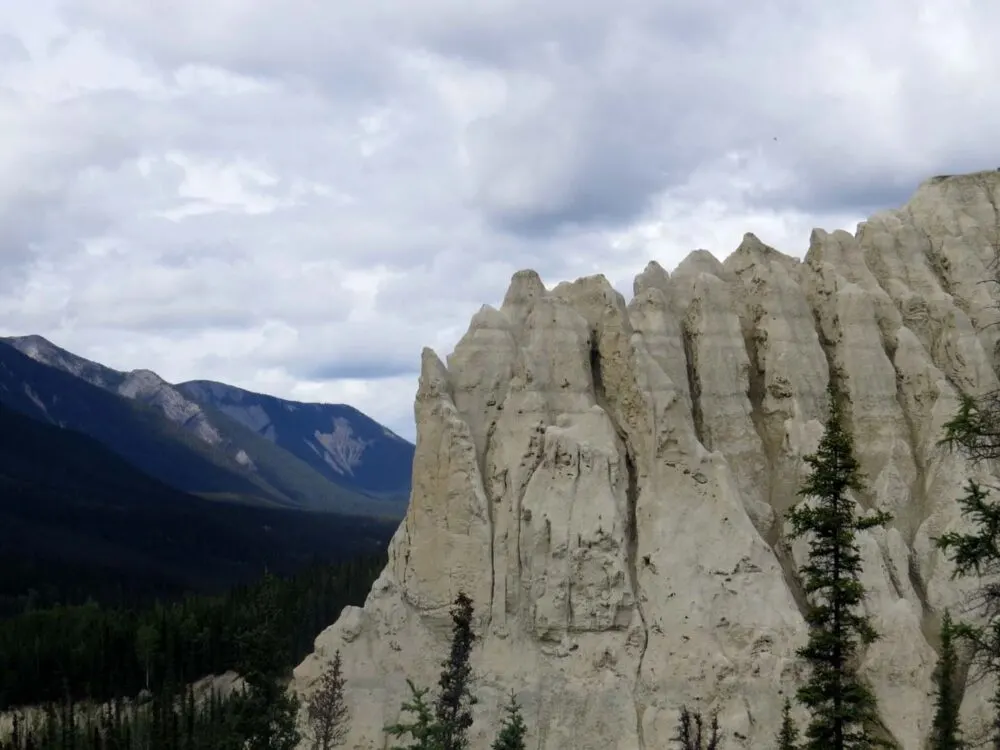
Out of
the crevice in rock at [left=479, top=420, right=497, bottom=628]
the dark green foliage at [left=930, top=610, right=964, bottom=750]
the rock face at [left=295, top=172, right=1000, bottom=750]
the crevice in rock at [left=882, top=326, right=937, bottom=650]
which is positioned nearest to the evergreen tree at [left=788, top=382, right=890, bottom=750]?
the dark green foliage at [left=930, top=610, right=964, bottom=750]

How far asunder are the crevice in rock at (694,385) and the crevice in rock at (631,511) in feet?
0.38

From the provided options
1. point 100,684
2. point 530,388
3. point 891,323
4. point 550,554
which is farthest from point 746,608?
point 100,684

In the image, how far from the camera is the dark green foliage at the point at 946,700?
3688cm

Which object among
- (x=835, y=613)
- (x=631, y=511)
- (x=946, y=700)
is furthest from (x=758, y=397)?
(x=835, y=613)

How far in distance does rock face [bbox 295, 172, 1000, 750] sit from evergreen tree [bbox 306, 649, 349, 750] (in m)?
0.77

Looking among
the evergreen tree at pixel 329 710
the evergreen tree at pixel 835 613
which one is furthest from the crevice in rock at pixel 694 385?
the evergreen tree at pixel 835 613

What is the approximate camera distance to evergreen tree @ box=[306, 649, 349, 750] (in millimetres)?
41656

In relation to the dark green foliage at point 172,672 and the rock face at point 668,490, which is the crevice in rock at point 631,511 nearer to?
the rock face at point 668,490

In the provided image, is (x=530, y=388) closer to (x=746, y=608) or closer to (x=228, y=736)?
(x=746, y=608)

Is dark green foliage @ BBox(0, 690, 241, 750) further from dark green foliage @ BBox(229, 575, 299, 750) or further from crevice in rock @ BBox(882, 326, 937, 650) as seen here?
crevice in rock @ BBox(882, 326, 937, 650)

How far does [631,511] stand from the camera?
153ft

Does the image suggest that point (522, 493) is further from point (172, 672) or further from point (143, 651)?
point (143, 651)

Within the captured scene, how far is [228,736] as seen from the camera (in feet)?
124

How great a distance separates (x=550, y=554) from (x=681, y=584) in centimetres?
525
